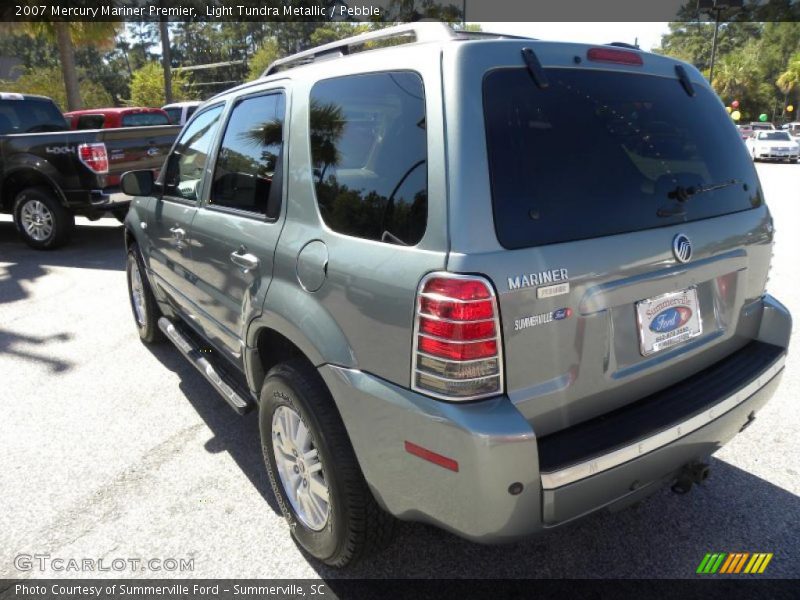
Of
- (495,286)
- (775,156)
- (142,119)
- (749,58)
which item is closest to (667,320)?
(495,286)

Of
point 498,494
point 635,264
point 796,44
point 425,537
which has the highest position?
point 796,44

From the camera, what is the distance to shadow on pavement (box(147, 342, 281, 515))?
3.06 m

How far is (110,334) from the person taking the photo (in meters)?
5.18

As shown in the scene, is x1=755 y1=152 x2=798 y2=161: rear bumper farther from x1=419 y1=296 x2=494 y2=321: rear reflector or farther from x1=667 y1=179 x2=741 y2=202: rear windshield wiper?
x1=419 y1=296 x2=494 y2=321: rear reflector

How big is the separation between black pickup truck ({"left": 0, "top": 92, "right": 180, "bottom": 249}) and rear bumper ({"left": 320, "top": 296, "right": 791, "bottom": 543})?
694 centimetres

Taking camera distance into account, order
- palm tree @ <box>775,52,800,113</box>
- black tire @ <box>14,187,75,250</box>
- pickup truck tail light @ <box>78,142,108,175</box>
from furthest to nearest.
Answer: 1. palm tree @ <box>775,52,800,113</box>
2. black tire @ <box>14,187,75,250</box>
3. pickup truck tail light @ <box>78,142,108,175</box>

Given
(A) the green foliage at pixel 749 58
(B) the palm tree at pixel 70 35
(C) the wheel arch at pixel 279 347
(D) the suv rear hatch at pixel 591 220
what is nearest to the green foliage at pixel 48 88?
(B) the palm tree at pixel 70 35

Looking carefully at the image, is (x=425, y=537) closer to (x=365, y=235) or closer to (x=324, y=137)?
(x=365, y=235)

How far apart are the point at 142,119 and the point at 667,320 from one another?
1362 cm

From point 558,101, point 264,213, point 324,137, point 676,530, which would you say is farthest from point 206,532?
point 558,101

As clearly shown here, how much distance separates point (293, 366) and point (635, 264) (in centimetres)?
130

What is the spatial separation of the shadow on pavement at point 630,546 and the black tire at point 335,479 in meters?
0.15

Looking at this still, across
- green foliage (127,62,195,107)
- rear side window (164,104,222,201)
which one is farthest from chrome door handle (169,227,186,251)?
green foliage (127,62,195,107)

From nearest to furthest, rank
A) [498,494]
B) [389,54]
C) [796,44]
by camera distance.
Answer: [498,494], [389,54], [796,44]
